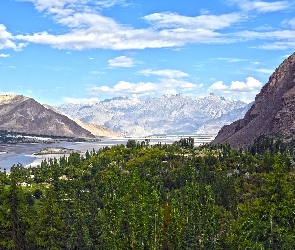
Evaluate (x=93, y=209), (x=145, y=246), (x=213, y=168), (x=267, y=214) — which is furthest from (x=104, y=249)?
(x=213, y=168)

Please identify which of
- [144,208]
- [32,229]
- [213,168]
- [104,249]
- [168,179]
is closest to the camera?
[32,229]

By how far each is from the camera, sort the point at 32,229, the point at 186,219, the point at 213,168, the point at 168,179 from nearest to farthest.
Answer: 1. the point at 32,229
2. the point at 186,219
3. the point at 168,179
4. the point at 213,168

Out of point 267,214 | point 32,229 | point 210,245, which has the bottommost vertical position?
point 210,245

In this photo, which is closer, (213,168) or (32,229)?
(32,229)

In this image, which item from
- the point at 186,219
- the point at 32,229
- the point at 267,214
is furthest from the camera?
the point at 186,219

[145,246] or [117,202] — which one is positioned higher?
[117,202]

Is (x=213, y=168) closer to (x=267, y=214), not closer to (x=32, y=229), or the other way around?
(x=32, y=229)

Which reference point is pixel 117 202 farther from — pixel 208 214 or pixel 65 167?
pixel 65 167

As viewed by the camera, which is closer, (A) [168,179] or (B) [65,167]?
(A) [168,179]

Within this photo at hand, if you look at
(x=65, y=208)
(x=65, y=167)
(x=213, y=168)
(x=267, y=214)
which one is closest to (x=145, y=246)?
(x=65, y=208)
